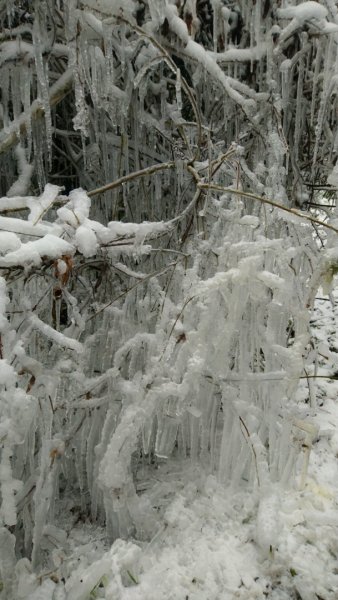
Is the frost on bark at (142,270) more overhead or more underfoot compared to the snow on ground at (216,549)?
more overhead

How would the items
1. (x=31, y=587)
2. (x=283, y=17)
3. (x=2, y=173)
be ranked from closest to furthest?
1. (x=31, y=587)
2. (x=283, y=17)
3. (x=2, y=173)

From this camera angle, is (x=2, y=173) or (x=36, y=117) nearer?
(x=36, y=117)

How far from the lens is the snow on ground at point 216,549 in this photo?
4.20 ft

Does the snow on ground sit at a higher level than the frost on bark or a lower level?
lower

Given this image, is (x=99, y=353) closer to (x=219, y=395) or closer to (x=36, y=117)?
(x=219, y=395)

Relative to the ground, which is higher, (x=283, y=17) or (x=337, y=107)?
(x=283, y=17)

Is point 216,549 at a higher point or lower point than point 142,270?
lower

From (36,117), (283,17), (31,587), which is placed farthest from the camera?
(283,17)

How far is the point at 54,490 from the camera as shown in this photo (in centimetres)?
152

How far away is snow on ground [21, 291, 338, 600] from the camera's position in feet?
4.20

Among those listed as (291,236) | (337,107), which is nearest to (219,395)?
(291,236)

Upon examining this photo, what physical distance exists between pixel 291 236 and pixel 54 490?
48.8 inches

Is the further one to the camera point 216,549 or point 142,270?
point 142,270

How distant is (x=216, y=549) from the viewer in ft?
4.61
